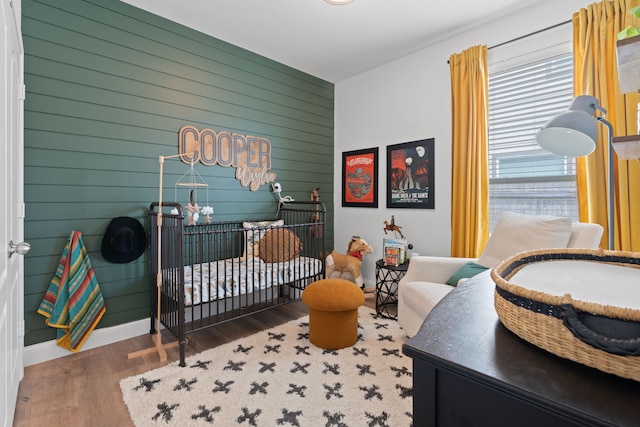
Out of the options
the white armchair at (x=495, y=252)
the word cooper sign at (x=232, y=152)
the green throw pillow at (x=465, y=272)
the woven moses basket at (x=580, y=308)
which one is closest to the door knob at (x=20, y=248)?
the word cooper sign at (x=232, y=152)

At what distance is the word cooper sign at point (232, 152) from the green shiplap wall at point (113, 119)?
0.06 metres

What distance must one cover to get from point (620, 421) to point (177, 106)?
10.1ft

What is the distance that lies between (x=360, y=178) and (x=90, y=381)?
304 centimetres

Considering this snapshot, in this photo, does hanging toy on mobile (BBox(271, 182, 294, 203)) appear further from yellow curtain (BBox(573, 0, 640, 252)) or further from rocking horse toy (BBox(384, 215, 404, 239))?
yellow curtain (BBox(573, 0, 640, 252))

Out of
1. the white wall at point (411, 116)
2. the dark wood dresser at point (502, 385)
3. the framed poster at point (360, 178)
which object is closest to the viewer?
the dark wood dresser at point (502, 385)

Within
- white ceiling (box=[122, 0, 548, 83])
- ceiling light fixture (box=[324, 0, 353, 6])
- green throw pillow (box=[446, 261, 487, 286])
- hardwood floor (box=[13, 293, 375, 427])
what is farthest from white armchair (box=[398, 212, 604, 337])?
ceiling light fixture (box=[324, 0, 353, 6])

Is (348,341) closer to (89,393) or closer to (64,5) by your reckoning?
(89,393)

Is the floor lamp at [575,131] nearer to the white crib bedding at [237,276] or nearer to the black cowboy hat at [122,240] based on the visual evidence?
the white crib bedding at [237,276]

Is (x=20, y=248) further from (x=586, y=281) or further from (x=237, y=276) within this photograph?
(x=586, y=281)

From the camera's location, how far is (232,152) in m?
3.13

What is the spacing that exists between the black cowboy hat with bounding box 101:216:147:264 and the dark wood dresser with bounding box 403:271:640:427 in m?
2.44

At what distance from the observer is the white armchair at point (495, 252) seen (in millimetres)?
1998

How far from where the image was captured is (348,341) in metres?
2.28

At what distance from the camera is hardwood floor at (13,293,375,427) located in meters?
1.60
